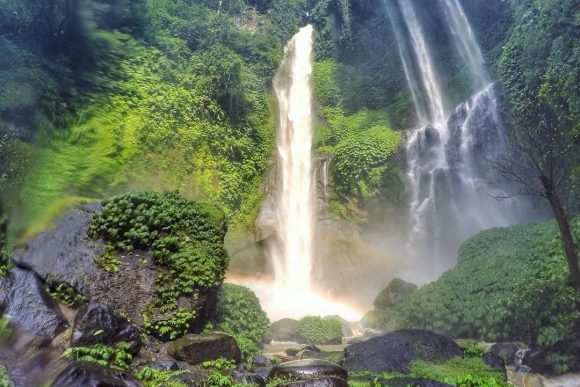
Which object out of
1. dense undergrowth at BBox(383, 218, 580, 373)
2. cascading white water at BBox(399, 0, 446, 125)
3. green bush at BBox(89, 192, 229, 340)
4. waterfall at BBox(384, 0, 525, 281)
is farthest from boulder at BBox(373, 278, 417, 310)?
cascading white water at BBox(399, 0, 446, 125)

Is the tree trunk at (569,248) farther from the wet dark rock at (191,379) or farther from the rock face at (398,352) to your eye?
the wet dark rock at (191,379)

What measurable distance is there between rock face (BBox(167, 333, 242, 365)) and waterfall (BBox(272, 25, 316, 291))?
13.1 m

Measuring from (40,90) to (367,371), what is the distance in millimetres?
13693

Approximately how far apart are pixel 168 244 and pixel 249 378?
3716mm

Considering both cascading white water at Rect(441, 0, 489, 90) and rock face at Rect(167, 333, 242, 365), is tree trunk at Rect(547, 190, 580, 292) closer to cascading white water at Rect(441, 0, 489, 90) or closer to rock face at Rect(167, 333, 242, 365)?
rock face at Rect(167, 333, 242, 365)

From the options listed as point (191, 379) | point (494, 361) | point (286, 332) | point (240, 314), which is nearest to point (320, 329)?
point (286, 332)

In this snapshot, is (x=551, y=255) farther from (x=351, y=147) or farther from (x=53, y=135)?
(x=53, y=135)

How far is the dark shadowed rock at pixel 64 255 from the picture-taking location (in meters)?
8.73

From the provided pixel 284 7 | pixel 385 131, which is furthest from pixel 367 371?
pixel 284 7

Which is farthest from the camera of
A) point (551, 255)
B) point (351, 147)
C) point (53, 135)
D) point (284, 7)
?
point (284, 7)

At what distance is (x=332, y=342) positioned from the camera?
14930mm

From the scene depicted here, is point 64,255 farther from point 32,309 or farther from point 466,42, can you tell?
point 466,42

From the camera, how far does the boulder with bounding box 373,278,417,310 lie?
16703 millimetres

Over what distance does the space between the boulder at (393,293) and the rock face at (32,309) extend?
1205 cm
